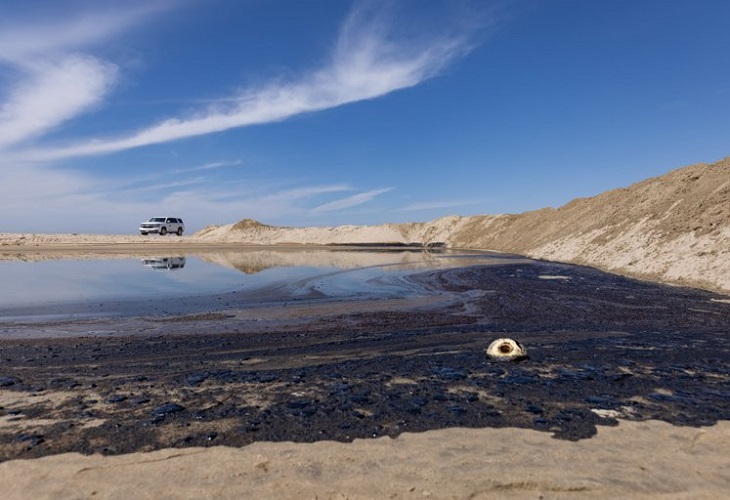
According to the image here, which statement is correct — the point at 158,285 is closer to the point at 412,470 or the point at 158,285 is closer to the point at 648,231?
the point at 412,470

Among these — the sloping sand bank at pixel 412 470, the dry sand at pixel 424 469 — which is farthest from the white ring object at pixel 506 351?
the sloping sand bank at pixel 412 470

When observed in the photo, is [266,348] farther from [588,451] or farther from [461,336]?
[588,451]

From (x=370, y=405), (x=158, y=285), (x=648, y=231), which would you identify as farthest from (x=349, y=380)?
(x=648, y=231)

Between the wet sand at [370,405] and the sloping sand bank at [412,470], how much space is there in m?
0.02

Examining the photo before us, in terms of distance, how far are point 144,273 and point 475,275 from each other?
57.9 ft

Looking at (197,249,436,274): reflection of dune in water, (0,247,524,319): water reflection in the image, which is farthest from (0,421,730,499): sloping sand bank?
(197,249,436,274): reflection of dune in water

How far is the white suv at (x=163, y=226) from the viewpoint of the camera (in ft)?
212

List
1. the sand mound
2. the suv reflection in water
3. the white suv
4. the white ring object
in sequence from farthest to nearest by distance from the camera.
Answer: the white suv
the suv reflection in water
the sand mound
the white ring object

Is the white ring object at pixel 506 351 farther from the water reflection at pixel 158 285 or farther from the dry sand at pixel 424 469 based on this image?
the water reflection at pixel 158 285

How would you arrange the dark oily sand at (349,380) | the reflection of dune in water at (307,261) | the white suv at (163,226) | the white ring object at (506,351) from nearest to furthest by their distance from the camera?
the dark oily sand at (349,380) < the white ring object at (506,351) < the reflection of dune in water at (307,261) < the white suv at (163,226)

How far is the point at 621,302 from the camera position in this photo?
14.9 meters

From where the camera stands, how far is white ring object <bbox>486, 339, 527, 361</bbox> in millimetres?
8031

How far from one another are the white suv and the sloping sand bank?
66.5 metres

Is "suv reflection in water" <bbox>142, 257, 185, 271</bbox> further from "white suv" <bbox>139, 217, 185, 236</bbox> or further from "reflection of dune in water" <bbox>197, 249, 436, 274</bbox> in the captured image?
"white suv" <bbox>139, 217, 185, 236</bbox>
